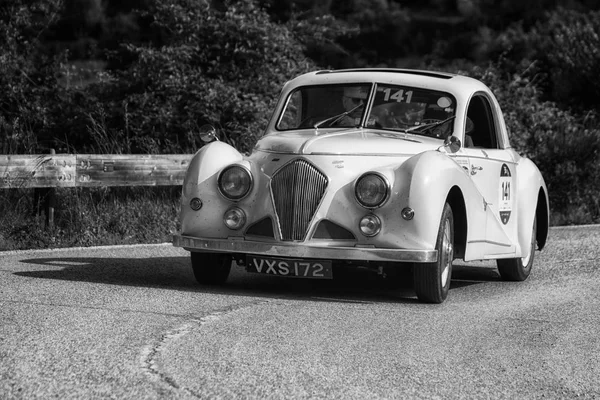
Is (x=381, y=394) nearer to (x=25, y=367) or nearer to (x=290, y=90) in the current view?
(x=25, y=367)

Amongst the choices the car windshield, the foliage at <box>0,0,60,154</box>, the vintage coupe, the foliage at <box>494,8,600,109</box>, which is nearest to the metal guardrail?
the vintage coupe

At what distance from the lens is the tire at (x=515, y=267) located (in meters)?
9.89

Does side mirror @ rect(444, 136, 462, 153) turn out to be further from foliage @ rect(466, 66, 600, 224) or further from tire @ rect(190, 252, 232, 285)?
foliage @ rect(466, 66, 600, 224)

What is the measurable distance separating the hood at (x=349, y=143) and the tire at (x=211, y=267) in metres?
0.92

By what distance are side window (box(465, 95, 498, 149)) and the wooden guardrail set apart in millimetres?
4797

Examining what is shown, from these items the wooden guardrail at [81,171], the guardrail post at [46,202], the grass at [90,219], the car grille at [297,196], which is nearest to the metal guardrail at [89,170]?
the wooden guardrail at [81,171]

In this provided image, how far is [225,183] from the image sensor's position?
8.36 metres

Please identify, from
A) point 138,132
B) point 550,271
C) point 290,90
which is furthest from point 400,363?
point 138,132

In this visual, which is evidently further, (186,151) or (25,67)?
(25,67)

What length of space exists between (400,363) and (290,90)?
450cm

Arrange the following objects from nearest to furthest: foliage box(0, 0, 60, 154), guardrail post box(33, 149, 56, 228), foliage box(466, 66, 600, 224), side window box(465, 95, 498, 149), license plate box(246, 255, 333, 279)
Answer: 1. license plate box(246, 255, 333, 279)
2. side window box(465, 95, 498, 149)
3. guardrail post box(33, 149, 56, 228)
4. foliage box(466, 66, 600, 224)
5. foliage box(0, 0, 60, 154)

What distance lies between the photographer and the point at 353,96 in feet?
31.0

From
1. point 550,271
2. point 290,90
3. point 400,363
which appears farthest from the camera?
point 550,271

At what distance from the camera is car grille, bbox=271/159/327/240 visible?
7.98m
